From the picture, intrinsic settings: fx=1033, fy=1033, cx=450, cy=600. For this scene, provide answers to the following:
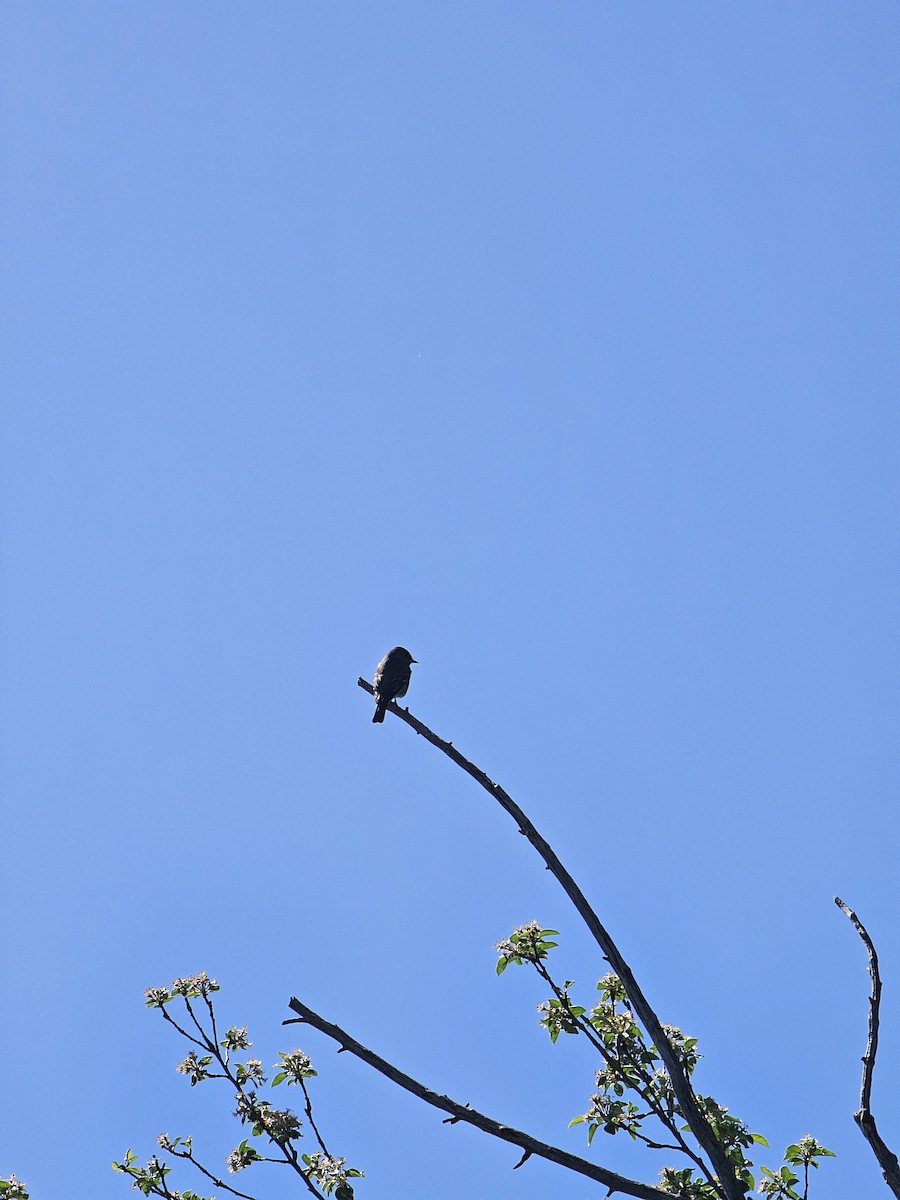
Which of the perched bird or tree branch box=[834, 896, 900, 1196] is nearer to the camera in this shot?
tree branch box=[834, 896, 900, 1196]

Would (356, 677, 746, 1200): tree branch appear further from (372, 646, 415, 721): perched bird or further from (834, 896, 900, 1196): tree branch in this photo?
(372, 646, 415, 721): perched bird

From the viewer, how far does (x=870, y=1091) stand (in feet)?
15.8

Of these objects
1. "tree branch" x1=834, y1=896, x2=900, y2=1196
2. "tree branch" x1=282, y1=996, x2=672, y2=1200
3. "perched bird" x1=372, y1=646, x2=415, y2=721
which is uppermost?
"perched bird" x1=372, y1=646, x2=415, y2=721

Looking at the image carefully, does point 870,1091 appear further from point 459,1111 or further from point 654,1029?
point 459,1111

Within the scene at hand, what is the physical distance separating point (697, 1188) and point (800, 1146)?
77cm

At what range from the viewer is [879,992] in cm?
503

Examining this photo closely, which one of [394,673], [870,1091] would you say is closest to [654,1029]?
[870,1091]

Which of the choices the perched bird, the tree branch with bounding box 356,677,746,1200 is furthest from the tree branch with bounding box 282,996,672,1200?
the perched bird

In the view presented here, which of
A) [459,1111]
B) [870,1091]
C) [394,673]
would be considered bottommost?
[459,1111]

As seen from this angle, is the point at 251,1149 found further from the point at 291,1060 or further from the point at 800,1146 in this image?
the point at 800,1146

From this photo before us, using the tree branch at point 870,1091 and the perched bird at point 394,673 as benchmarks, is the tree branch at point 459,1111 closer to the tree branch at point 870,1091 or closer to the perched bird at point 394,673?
the tree branch at point 870,1091

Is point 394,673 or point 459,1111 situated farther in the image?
point 394,673

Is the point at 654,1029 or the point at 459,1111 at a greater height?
the point at 654,1029

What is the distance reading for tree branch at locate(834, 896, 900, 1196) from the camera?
461 centimetres
